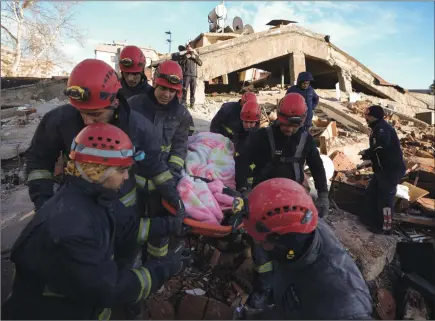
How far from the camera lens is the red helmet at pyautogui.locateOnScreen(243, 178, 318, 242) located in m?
1.71

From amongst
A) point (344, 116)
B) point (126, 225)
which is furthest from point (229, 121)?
point (344, 116)

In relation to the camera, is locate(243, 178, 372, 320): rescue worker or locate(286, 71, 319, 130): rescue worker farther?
locate(286, 71, 319, 130): rescue worker

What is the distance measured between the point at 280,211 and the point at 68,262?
1062 millimetres

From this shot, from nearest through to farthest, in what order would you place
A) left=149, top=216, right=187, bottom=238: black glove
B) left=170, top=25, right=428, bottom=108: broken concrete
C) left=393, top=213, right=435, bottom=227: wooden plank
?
1. left=149, top=216, right=187, bottom=238: black glove
2. left=393, top=213, right=435, bottom=227: wooden plank
3. left=170, top=25, right=428, bottom=108: broken concrete

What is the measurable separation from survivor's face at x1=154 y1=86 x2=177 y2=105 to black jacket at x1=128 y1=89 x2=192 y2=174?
48mm

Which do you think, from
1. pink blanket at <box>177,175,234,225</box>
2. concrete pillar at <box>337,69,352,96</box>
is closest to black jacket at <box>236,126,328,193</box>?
pink blanket at <box>177,175,234,225</box>

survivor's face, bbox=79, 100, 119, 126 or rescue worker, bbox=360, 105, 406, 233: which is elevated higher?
survivor's face, bbox=79, 100, 119, 126

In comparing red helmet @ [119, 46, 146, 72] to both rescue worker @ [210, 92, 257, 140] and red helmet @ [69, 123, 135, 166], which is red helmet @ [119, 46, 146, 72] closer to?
rescue worker @ [210, 92, 257, 140]

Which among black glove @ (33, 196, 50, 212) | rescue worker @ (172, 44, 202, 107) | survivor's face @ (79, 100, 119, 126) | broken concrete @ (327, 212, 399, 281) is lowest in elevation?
broken concrete @ (327, 212, 399, 281)

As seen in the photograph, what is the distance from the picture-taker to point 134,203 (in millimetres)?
2506

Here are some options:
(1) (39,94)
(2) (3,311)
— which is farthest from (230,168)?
(1) (39,94)

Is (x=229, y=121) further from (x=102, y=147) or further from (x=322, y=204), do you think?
(x=102, y=147)

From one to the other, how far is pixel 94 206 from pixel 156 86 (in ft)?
6.17

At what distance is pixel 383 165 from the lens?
4711 mm
